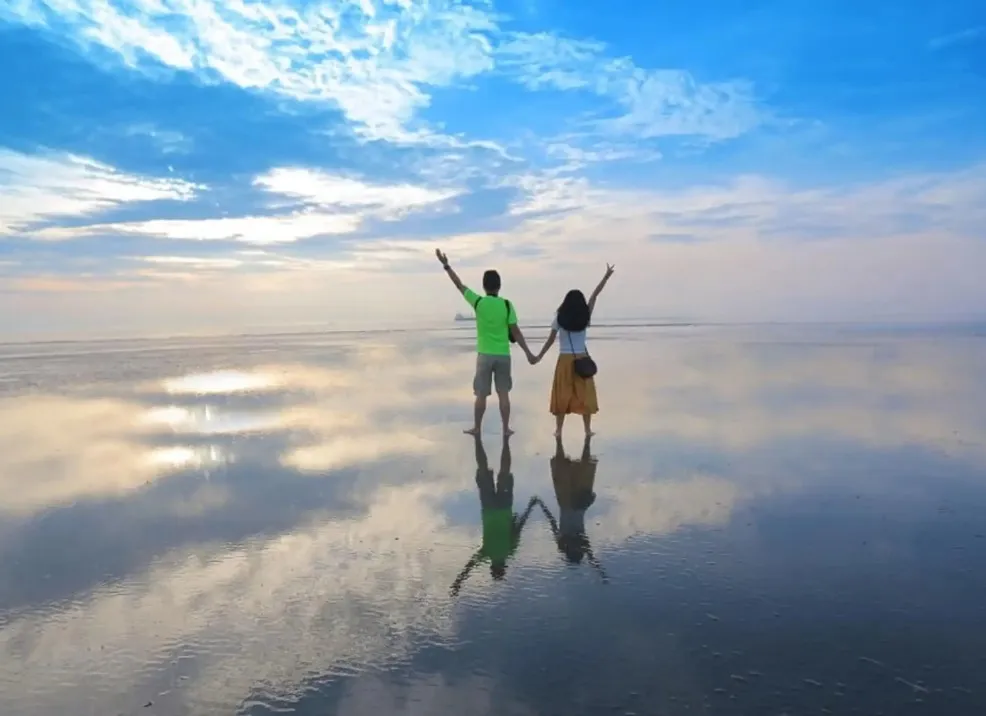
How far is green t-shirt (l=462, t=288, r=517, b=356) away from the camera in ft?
33.3

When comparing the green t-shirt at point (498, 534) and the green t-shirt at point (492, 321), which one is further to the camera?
the green t-shirt at point (492, 321)

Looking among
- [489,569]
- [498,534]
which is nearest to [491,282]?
[498,534]

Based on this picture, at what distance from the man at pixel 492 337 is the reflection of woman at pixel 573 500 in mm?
1298

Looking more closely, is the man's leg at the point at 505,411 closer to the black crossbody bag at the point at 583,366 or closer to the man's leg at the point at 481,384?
the man's leg at the point at 481,384

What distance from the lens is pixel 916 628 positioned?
404 centimetres

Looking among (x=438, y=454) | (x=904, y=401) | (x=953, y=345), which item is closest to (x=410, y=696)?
(x=438, y=454)

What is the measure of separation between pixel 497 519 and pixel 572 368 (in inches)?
164

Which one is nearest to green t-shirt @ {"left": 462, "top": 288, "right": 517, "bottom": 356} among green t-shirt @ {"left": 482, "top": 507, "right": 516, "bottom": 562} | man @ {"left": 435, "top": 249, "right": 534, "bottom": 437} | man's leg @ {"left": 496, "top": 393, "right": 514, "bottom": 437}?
man @ {"left": 435, "top": 249, "right": 534, "bottom": 437}

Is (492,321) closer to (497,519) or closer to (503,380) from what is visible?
(503,380)

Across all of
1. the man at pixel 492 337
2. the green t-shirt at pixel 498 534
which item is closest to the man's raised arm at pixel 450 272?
the man at pixel 492 337

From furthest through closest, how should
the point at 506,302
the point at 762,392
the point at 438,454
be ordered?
the point at 762,392 → the point at 506,302 → the point at 438,454

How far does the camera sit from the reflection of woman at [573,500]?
18.1 ft

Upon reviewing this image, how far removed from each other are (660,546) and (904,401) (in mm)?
9577

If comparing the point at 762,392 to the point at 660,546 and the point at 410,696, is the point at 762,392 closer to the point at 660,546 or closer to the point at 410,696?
the point at 660,546
